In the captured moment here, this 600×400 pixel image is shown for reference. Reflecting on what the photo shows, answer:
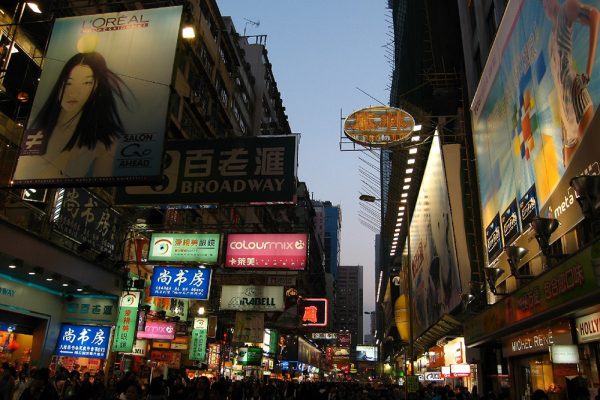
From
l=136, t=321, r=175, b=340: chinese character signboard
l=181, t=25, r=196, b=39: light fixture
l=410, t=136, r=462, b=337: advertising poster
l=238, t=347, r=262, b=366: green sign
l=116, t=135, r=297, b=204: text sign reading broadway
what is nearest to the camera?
l=181, t=25, r=196, b=39: light fixture

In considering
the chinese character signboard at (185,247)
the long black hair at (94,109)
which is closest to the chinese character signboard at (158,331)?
the chinese character signboard at (185,247)

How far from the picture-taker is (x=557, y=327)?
36.0ft

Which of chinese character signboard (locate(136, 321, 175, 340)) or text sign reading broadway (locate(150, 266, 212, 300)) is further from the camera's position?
chinese character signboard (locate(136, 321, 175, 340))

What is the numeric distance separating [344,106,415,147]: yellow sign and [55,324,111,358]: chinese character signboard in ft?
39.7

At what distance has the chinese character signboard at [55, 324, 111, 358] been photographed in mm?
15375

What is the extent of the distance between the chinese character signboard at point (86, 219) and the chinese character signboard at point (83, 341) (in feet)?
8.46

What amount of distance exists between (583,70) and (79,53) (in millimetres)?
9853

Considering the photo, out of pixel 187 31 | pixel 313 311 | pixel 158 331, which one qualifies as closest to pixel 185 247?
pixel 158 331

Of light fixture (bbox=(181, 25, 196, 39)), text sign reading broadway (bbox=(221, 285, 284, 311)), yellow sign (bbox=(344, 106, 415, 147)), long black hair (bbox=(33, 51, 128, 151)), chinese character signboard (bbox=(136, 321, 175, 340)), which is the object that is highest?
yellow sign (bbox=(344, 106, 415, 147))

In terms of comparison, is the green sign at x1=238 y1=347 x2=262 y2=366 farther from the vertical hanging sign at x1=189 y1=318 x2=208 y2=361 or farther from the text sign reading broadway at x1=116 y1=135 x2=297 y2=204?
the text sign reading broadway at x1=116 y1=135 x2=297 y2=204

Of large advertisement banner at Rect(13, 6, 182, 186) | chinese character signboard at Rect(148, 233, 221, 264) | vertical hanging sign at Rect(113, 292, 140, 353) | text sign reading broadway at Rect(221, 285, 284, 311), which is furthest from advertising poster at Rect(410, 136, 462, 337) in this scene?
large advertisement banner at Rect(13, 6, 182, 186)

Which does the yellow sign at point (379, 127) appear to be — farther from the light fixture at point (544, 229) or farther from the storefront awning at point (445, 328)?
the light fixture at point (544, 229)

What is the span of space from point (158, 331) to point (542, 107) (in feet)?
58.5

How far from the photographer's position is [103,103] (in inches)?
380
